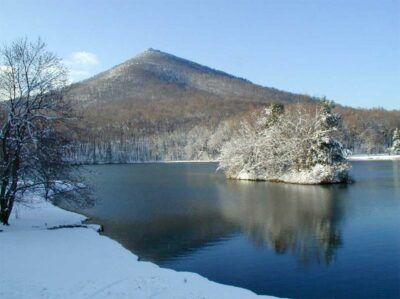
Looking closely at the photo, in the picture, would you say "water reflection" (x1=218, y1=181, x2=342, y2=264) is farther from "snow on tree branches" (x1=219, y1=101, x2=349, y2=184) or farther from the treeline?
the treeline

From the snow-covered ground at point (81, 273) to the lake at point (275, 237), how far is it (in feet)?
7.18

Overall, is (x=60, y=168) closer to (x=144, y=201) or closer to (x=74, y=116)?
(x=74, y=116)

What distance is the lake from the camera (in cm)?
1808

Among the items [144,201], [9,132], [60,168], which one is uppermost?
[9,132]

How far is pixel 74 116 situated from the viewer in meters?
26.5

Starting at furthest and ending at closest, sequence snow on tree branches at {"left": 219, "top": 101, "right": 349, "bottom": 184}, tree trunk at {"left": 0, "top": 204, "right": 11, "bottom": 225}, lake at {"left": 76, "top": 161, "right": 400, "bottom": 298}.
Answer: snow on tree branches at {"left": 219, "top": 101, "right": 349, "bottom": 184}
tree trunk at {"left": 0, "top": 204, "right": 11, "bottom": 225}
lake at {"left": 76, "top": 161, "right": 400, "bottom": 298}

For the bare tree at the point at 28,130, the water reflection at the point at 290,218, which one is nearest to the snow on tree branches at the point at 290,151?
the water reflection at the point at 290,218

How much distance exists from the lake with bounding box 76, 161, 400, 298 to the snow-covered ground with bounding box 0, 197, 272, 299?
219 cm

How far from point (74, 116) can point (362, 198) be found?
90.5 feet

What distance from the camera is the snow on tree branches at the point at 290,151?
188ft

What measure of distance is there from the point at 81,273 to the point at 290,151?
4763 cm

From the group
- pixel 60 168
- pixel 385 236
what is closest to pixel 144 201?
pixel 60 168

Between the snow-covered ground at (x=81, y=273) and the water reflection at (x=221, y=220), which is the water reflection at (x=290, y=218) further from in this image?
the snow-covered ground at (x=81, y=273)

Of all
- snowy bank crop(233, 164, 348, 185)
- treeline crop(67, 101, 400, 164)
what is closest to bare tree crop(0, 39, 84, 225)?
snowy bank crop(233, 164, 348, 185)
